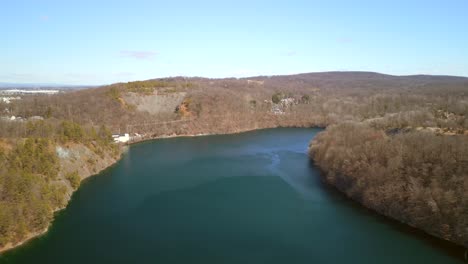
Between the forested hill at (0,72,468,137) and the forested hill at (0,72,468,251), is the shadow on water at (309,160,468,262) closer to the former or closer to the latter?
the forested hill at (0,72,468,251)

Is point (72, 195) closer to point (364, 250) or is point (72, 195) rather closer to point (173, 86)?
point (364, 250)

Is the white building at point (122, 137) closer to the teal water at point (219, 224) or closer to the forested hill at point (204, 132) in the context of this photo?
the forested hill at point (204, 132)

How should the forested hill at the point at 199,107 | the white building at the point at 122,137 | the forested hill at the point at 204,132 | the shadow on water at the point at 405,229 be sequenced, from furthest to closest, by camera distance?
the forested hill at the point at 199,107, the white building at the point at 122,137, the forested hill at the point at 204,132, the shadow on water at the point at 405,229

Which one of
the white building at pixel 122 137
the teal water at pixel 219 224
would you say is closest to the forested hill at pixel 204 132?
the teal water at pixel 219 224

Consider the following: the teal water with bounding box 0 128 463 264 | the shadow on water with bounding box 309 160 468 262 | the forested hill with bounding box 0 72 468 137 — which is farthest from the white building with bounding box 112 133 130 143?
the shadow on water with bounding box 309 160 468 262

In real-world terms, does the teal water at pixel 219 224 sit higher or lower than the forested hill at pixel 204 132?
lower

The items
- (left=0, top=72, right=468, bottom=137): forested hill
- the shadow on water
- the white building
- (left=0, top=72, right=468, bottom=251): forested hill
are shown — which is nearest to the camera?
the shadow on water

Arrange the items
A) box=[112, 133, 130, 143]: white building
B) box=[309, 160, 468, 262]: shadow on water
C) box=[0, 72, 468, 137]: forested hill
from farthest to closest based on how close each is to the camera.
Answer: box=[0, 72, 468, 137]: forested hill, box=[112, 133, 130, 143]: white building, box=[309, 160, 468, 262]: shadow on water
